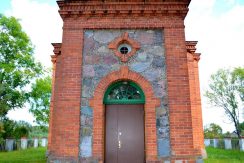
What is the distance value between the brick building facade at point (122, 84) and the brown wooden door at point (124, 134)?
0.09 ft

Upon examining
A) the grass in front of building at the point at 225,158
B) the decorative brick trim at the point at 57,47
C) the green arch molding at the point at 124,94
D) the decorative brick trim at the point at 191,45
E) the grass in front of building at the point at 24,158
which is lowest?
the grass in front of building at the point at 24,158

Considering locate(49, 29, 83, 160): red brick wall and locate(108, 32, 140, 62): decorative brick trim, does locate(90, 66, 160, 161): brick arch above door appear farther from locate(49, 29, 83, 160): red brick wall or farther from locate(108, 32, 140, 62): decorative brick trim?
locate(49, 29, 83, 160): red brick wall

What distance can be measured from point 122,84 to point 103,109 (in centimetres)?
98

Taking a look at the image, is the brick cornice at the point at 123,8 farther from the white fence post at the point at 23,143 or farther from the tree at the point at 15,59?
the white fence post at the point at 23,143

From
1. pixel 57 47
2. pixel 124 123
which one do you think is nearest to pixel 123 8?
pixel 57 47

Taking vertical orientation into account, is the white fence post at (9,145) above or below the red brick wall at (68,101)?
below

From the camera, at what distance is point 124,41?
7719 mm

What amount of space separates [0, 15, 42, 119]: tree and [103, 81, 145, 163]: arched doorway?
15441 millimetres

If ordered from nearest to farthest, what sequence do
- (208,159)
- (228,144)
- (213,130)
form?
1. (208,159)
2. (228,144)
3. (213,130)

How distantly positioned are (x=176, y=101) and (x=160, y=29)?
2385 millimetres

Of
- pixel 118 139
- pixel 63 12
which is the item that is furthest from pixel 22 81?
pixel 118 139

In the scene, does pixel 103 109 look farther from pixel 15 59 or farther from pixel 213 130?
pixel 213 130

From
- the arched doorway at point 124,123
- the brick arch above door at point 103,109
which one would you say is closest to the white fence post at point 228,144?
the arched doorway at point 124,123

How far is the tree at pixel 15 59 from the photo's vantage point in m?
20.6
